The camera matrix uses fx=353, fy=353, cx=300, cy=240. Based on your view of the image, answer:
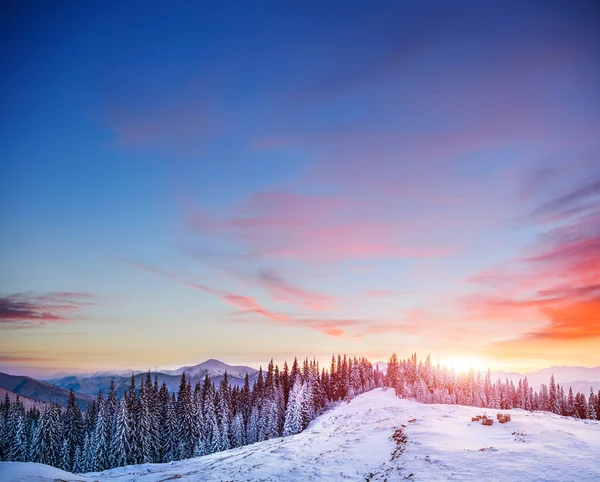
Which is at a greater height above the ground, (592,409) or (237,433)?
(592,409)

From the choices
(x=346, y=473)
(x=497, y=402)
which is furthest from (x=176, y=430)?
(x=497, y=402)

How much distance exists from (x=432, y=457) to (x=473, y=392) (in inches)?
5132

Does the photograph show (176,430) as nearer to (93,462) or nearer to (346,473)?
(93,462)

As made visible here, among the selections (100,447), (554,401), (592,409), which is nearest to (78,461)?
(100,447)

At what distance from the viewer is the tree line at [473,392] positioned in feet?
420

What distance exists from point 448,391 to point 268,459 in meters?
125

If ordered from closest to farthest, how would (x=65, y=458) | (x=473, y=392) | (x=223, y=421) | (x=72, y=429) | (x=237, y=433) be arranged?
(x=65, y=458) < (x=72, y=429) < (x=223, y=421) < (x=237, y=433) < (x=473, y=392)

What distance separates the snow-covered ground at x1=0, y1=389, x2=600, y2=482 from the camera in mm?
27938

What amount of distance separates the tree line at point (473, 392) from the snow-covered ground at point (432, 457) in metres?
93.6

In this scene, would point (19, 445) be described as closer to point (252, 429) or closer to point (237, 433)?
point (237, 433)

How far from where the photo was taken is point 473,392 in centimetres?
14238

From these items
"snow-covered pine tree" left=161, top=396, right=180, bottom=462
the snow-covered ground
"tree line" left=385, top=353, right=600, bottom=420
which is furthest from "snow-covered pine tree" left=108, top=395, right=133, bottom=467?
"tree line" left=385, top=353, right=600, bottom=420

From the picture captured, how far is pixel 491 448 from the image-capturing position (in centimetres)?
3284

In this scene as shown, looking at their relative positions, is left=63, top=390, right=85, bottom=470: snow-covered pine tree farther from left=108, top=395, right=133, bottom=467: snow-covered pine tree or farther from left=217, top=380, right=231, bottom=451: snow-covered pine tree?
left=217, top=380, right=231, bottom=451: snow-covered pine tree
